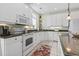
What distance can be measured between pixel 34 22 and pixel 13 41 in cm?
48

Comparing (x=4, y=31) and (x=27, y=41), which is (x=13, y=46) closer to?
(x=4, y=31)

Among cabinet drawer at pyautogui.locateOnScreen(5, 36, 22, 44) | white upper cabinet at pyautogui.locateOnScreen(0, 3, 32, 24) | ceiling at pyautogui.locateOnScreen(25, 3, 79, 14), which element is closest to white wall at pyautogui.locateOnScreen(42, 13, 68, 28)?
ceiling at pyautogui.locateOnScreen(25, 3, 79, 14)

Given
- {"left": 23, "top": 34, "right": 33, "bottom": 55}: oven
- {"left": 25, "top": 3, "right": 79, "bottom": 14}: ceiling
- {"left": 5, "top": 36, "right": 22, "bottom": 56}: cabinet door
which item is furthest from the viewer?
{"left": 23, "top": 34, "right": 33, "bottom": 55}: oven

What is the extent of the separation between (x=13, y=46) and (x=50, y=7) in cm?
83

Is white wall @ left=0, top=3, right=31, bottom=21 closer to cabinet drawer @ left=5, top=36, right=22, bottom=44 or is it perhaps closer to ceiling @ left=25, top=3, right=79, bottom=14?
ceiling @ left=25, top=3, right=79, bottom=14

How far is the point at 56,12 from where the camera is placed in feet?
5.27

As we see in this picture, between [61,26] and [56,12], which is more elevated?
[56,12]

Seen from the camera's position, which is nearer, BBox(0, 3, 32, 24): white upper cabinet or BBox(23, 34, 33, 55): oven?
BBox(0, 3, 32, 24): white upper cabinet

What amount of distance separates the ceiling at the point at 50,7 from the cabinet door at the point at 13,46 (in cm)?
61

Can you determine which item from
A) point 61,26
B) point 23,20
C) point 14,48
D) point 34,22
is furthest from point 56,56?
point 23,20

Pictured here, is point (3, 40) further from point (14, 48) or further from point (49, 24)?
point (49, 24)

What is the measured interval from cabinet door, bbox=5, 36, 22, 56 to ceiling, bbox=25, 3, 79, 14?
2.01 feet

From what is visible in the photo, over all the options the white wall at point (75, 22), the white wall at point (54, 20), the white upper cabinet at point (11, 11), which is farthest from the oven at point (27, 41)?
the white wall at point (75, 22)

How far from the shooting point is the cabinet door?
5.35ft
